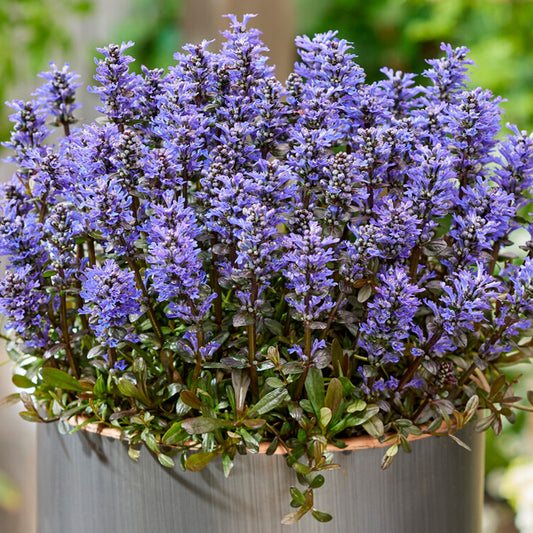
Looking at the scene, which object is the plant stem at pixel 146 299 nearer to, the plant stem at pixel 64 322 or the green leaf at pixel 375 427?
the plant stem at pixel 64 322

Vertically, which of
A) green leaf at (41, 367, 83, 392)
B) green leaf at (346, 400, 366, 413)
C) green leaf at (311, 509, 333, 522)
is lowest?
green leaf at (311, 509, 333, 522)

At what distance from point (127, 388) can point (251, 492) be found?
12 centimetres

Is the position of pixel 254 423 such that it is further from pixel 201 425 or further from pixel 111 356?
pixel 111 356

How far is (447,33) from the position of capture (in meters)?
2.14

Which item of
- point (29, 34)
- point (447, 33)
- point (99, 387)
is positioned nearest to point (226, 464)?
point (99, 387)

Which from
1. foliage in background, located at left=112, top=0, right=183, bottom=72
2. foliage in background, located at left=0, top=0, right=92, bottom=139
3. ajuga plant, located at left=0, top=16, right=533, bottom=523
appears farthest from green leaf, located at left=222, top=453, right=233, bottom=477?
foliage in background, located at left=112, top=0, right=183, bottom=72

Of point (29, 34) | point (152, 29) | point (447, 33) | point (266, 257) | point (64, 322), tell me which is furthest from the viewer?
point (152, 29)

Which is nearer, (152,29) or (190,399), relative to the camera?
(190,399)

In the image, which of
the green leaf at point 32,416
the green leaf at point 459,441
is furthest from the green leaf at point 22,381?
the green leaf at point 459,441

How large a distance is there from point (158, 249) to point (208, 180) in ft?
0.24

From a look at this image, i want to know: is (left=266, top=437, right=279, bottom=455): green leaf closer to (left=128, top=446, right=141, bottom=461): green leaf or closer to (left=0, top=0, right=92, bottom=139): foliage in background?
(left=128, top=446, right=141, bottom=461): green leaf

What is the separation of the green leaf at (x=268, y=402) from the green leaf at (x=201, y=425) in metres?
0.03

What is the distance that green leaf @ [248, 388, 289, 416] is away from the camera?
1.65 feet

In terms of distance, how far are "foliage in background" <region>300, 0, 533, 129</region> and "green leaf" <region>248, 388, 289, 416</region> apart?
60.3 inches
